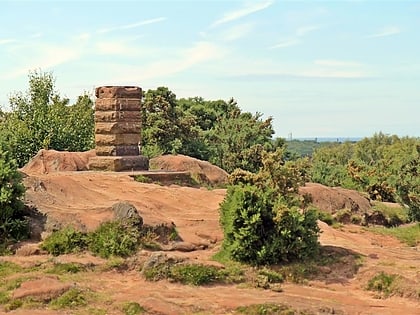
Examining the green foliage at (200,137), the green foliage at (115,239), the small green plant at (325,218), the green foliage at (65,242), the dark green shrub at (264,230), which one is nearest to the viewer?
the dark green shrub at (264,230)

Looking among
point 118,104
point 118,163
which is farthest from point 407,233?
point 118,104

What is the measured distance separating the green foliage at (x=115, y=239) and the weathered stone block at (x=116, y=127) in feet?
22.1

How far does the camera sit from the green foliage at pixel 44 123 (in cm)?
2336

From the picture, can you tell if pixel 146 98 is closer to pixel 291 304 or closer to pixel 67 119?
pixel 67 119

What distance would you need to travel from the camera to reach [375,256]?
37.7ft

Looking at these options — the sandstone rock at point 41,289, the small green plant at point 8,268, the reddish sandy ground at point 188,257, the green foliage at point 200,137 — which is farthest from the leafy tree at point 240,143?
the sandstone rock at point 41,289

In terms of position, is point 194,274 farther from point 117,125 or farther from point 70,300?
point 117,125

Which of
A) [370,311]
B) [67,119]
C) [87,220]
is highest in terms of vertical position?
[67,119]

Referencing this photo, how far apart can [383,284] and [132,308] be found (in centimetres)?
429

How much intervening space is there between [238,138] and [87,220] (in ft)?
65.3

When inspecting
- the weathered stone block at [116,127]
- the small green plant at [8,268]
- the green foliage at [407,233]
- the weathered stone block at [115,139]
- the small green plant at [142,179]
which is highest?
the weathered stone block at [116,127]

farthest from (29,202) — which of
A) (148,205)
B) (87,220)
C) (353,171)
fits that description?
(353,171)

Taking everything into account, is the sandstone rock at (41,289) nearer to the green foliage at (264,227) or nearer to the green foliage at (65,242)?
the green foliage at (65,242)

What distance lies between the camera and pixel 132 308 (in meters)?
8.83
